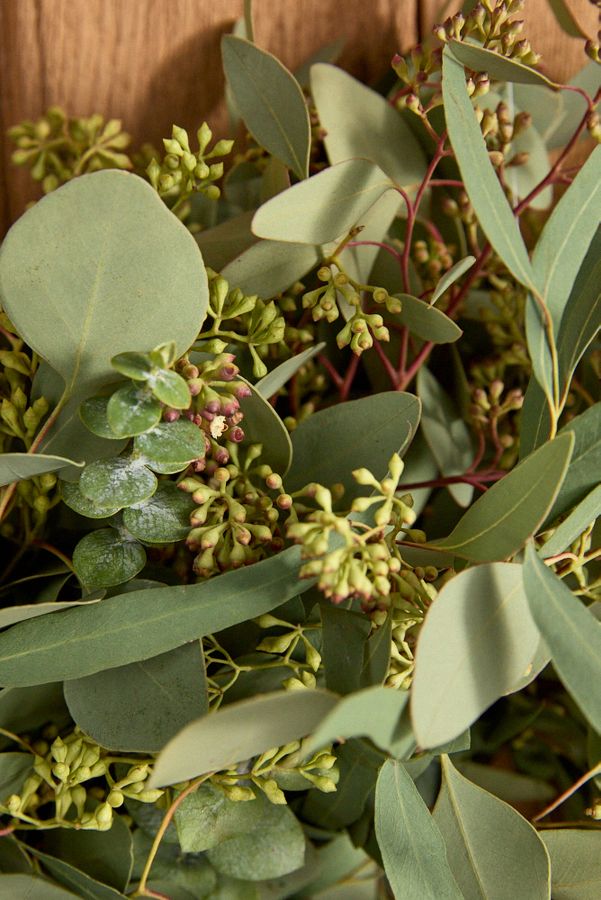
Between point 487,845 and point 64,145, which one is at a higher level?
point 64,145

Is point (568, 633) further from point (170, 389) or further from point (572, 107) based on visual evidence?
point (572, 107)

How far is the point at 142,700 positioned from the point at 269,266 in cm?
39

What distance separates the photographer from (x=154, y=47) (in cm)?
91

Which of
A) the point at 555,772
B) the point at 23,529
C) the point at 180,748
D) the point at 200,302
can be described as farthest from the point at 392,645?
the point at 555,772

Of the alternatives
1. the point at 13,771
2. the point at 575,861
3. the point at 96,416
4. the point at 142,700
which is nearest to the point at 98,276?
the point at 96,416

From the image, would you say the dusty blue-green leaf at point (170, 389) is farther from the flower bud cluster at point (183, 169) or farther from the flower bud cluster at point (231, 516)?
the flower bud cluster at point (183, 169)

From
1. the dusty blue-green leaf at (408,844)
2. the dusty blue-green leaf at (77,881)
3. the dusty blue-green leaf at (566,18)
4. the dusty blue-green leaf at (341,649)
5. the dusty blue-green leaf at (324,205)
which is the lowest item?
the dusty blue-green leaf at (77,881)

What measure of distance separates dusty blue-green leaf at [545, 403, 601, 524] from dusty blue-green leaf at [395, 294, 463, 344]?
130 mm

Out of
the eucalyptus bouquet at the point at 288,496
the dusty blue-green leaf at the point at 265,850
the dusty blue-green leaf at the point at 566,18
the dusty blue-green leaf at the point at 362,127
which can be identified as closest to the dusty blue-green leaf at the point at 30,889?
the eucalyptus bouquet at the point at 288,496

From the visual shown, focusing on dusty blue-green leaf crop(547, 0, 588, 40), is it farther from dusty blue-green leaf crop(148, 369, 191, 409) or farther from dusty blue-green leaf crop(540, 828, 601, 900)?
dusty blue-green leaf crop(540, 828, 601, 900)

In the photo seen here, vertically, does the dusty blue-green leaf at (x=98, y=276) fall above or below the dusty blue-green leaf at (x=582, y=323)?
above

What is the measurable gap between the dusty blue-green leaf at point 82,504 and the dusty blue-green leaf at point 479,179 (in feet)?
1.14

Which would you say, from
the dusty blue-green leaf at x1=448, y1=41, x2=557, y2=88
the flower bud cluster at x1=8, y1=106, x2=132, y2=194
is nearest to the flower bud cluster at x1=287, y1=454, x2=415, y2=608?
the dusty blue-green leaf at x1=448, y1=41, x2=557, y2=88

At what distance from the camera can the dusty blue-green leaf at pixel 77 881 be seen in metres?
0.73
